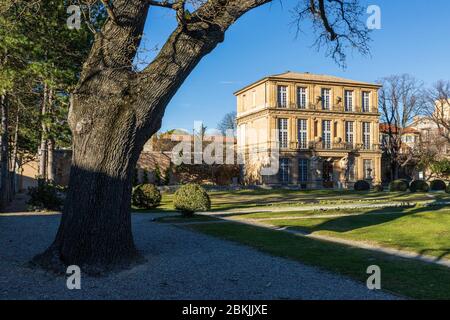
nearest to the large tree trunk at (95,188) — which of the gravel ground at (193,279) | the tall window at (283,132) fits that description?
the gravel ground at (193,279)

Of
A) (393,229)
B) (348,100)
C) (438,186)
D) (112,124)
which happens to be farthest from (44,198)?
(348,100)

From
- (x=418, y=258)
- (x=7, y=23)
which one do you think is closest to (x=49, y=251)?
(x=418, y=258)

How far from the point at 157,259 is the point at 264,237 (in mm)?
3640

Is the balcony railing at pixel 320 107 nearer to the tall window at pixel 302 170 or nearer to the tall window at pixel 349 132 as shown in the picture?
the tall window at pixel 349 132

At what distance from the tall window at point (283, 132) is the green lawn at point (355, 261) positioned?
34393 mm

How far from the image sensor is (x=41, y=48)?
1650cm

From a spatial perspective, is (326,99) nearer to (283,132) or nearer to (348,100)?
(348,100)

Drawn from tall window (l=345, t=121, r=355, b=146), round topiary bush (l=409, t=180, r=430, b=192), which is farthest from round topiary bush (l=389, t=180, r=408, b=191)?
tall window (l=345, t=121, r=355, b=146)

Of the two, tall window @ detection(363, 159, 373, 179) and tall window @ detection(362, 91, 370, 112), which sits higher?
tall window @ detection(362, 91, 370, 112)

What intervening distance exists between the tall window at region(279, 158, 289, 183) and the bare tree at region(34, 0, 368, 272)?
3830 cm

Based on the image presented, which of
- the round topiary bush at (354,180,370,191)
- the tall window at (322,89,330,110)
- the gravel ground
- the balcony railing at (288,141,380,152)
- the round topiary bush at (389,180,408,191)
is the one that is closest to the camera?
the gravel ground

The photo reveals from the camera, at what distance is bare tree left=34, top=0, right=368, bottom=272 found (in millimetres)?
7043

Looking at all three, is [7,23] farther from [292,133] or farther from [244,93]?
[244,93]

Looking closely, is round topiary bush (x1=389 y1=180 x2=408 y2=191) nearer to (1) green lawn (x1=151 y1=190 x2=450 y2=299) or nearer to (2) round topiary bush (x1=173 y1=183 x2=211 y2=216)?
(1) green lawn (x1=151 y1=190 x2=450 y2=299)
